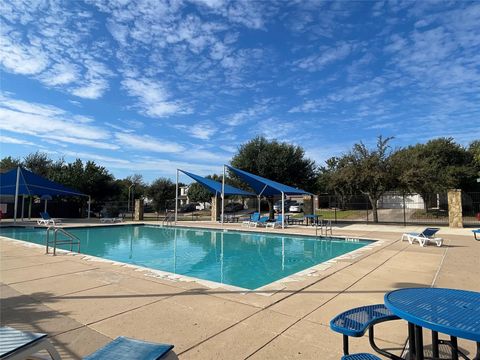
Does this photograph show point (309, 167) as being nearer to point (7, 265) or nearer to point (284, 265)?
point (284, 265)

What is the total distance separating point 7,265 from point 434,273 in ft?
32.6

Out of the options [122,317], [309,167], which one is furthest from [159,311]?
[309,167]

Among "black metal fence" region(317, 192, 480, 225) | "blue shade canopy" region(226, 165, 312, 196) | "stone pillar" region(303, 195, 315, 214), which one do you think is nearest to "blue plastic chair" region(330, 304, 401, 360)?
"blue shade canopy" region(226, 165, 312, 196)

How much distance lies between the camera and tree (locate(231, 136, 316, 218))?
1278 inches

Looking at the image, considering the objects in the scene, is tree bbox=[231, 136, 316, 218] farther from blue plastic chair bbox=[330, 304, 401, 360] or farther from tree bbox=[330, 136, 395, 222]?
blue plastic chair bbox=[330, 304, 401, 360]

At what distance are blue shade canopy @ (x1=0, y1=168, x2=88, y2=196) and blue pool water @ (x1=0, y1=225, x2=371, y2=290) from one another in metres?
6.73

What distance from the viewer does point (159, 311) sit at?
4527 mm

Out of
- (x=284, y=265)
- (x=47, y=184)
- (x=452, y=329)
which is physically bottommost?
(x=284, y=265)

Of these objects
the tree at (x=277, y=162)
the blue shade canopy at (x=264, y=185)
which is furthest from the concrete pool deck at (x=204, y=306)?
the tree at (x=277, y=162)

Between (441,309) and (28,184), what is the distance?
2843 cm

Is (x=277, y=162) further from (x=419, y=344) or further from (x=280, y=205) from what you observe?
(x=419, y=344)

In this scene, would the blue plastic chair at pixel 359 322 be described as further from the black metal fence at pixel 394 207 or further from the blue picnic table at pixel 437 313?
the black metal fence at pixel 394 207

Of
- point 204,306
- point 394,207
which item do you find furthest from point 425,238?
point 394,207

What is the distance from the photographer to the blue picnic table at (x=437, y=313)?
2158 mm
